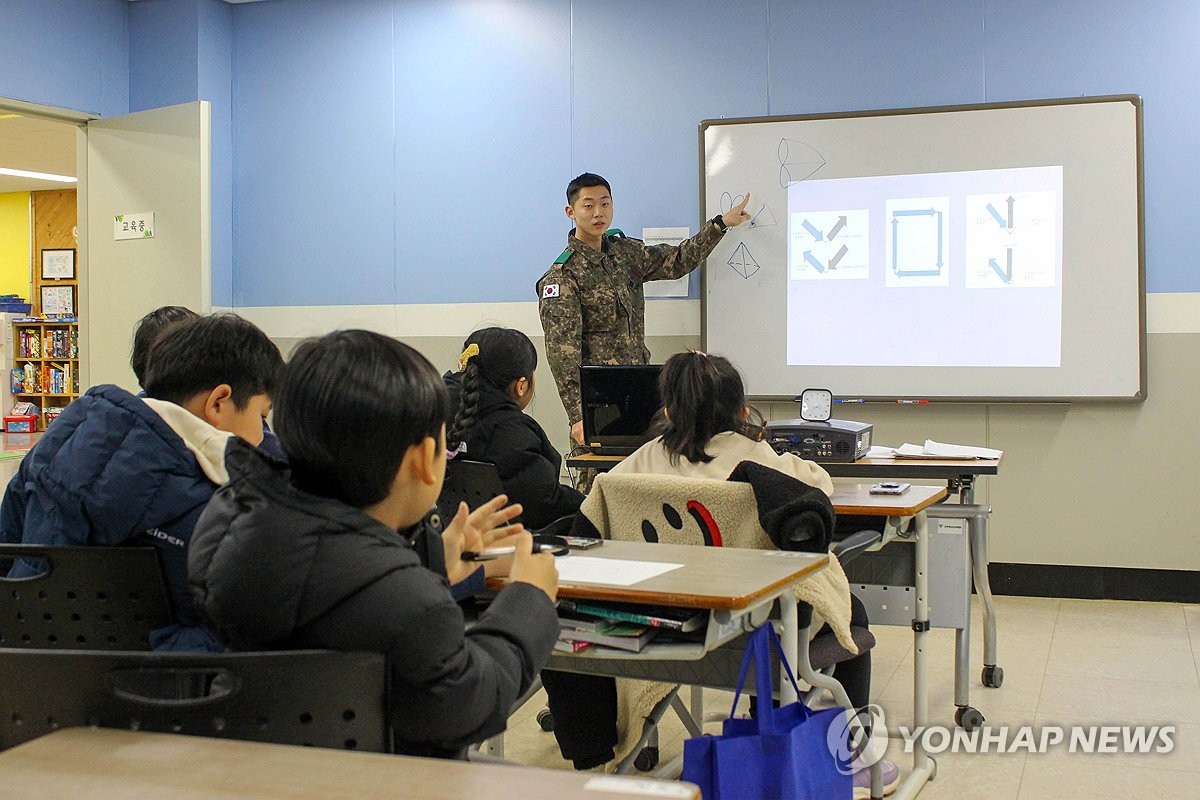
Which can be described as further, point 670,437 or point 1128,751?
point 1128,751

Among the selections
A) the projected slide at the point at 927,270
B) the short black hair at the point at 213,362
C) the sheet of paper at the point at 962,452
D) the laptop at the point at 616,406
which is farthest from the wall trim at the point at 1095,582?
the short black hair at the point at 213,362

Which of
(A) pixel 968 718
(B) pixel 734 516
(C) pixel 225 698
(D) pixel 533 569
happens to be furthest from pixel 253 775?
(A) pixel 968 718

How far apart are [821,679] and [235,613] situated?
1.31 m

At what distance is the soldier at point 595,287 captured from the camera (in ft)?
Result: 15.9

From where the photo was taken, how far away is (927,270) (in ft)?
16.4

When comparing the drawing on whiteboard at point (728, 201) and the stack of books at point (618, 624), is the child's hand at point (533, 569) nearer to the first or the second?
the stack of books at point (618, 624)

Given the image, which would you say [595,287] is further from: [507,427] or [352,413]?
[352,413]

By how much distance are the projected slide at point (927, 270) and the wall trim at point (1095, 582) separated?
919mm

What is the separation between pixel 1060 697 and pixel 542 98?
3.67 metres

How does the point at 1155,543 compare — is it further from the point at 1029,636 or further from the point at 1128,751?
the point at 1128,751

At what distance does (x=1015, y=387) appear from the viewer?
492cm

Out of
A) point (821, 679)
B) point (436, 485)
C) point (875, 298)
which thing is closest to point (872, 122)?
point (875, 298)

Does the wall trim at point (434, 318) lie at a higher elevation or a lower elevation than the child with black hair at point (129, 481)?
higher

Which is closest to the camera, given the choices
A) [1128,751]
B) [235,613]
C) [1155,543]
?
[235,613]
